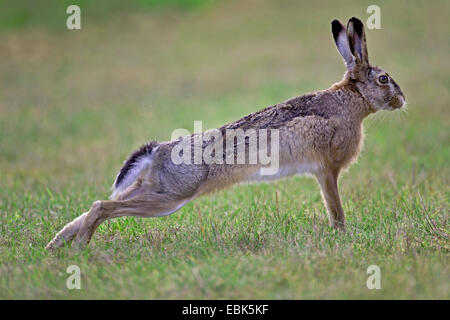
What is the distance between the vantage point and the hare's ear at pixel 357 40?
20.2 feet

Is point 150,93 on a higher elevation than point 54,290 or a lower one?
higher

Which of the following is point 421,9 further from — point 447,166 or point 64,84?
point 447,166

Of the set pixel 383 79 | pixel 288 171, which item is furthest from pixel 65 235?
pixel 383 79

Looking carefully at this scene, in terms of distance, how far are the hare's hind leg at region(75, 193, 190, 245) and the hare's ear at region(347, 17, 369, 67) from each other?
2.48m

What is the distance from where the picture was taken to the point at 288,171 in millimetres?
5785

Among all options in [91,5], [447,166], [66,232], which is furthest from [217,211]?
[91,5]

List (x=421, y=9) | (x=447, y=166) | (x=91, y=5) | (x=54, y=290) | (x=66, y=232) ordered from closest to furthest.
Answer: (x=54, y=290)
(x=66, y=232)
(x=447, y=166)
(x=421, y=9)
(x=91, y=5)

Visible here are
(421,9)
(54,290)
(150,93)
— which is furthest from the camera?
(421,9)

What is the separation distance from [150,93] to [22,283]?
38.4 ft

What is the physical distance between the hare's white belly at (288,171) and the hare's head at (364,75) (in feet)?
3.48

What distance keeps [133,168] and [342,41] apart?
8.73ft

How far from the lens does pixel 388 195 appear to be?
6.88 m

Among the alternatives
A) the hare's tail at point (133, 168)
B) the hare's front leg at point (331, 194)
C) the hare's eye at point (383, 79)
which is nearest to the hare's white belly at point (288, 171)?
the hare's front leg at point (331, 194)

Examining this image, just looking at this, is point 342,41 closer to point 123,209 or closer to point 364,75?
point 364,75
